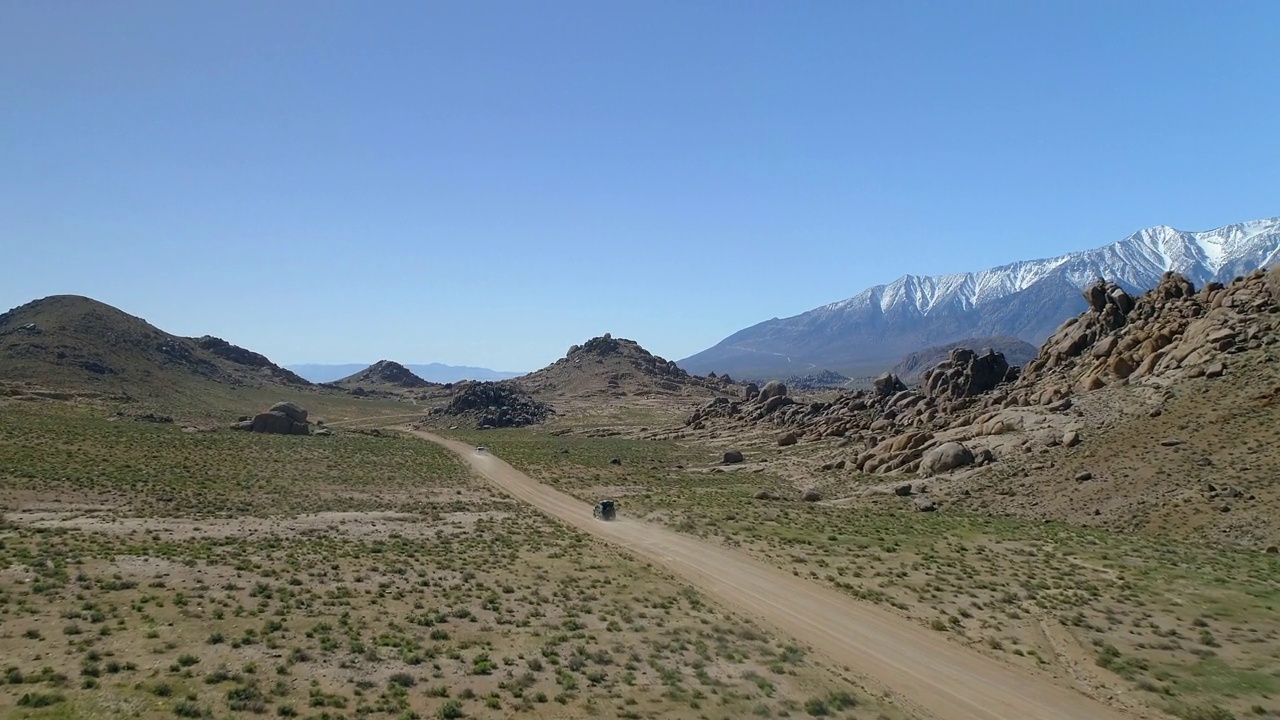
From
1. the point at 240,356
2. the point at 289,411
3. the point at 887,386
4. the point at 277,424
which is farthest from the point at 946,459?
the point at 240,356

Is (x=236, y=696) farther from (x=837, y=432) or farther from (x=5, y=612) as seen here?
(x=837, y=432)

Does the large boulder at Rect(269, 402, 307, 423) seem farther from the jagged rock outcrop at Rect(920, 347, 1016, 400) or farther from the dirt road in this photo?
the jagged rock outcrop at Rect(920, 347, 1016, 400)

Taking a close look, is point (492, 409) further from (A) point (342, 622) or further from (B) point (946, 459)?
(A) point (342, 622)

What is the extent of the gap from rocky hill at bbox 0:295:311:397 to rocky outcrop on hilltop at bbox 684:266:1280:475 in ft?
379

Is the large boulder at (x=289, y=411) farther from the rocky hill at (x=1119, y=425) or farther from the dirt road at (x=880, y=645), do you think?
the rocky hill at (x=1119, y=425)

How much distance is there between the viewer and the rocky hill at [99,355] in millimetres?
114062

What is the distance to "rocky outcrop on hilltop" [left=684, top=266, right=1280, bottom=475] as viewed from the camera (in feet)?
176

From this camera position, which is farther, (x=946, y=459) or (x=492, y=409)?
(x=492, y=409)

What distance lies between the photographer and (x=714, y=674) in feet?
71.1

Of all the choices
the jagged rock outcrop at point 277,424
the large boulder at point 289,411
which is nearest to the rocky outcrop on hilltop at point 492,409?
the large boulder at point 289,411

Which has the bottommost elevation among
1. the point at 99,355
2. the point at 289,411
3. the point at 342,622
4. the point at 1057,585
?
the point at 342,622

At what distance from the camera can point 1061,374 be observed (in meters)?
66.5

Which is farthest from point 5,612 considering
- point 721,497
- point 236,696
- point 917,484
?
point 917,484

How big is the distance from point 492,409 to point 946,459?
10314 cm
